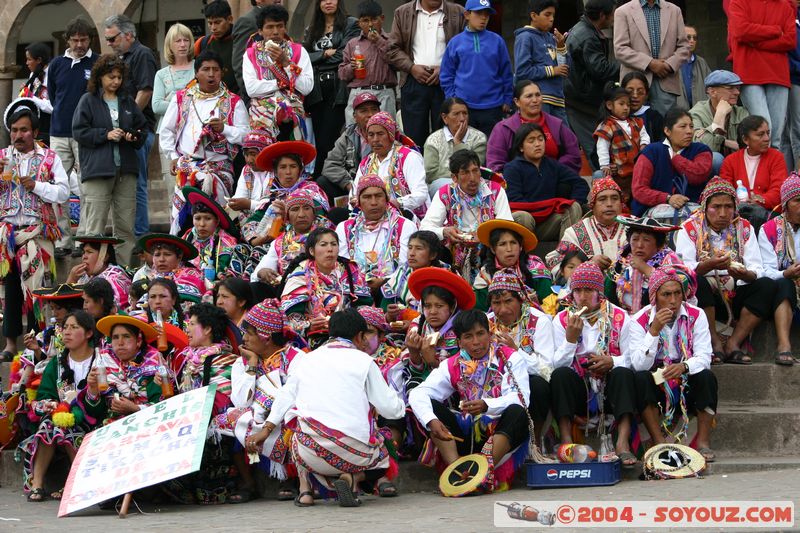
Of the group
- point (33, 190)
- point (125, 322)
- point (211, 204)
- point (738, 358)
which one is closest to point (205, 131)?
point (211, 204)

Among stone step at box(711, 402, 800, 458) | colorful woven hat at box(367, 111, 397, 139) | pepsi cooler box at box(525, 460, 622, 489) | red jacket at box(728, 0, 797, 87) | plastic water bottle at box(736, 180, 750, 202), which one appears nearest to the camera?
pepsi cooler box at box(525, 460, 622, 489)

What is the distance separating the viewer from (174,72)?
14.9 meters

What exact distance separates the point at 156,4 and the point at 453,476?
14793 millimetres

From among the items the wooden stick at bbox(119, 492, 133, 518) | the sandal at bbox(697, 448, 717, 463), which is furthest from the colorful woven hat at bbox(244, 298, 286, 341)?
the sandal at bbox(697, 448, 717, 463)

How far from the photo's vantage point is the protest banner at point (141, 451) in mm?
9500

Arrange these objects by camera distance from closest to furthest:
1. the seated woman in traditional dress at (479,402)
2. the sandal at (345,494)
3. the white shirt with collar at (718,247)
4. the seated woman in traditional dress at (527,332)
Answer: the sandal at (345,494) < the seated woman in traditional dress at (479,402) < the seated woman in traditional dress at (527,332) < the white shirt with collar at (718,247)

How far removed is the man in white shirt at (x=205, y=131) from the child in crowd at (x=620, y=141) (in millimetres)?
3303

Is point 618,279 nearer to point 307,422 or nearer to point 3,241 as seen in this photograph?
point 307,422

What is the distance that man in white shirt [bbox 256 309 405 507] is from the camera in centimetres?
931

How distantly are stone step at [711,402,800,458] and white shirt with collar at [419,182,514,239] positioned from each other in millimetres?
2646

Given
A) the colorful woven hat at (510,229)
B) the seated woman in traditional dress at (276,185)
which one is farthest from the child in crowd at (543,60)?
the colorful woven hat at (510,229)

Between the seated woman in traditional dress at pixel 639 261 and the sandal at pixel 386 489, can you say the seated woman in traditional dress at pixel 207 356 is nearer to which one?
the sandal at pixel 386 489

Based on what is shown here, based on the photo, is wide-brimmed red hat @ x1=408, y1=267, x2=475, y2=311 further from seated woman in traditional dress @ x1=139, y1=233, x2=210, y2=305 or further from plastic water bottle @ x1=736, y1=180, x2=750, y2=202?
plastic water bottle @ x1=736, y1=180, x2=750, y2=202

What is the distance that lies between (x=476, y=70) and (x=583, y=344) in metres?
4.24
